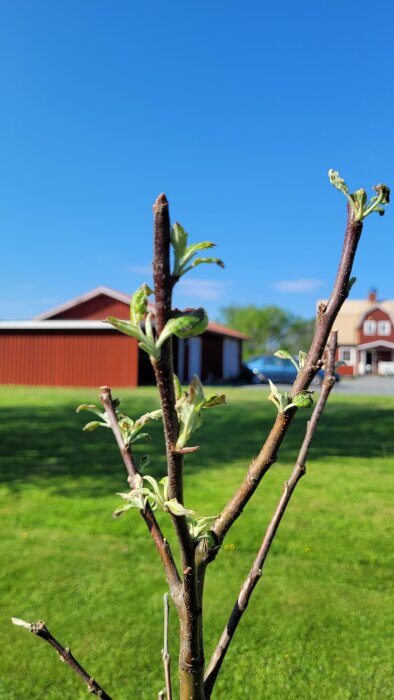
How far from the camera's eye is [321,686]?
289 centimetres

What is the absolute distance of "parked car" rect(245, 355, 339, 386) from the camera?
29.3 meters

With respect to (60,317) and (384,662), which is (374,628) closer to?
(384,662)

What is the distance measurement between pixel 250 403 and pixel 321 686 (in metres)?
16.5

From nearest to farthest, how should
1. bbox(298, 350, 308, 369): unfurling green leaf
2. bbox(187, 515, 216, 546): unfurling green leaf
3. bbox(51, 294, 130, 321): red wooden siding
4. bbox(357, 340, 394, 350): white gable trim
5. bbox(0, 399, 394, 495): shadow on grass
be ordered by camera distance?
bbox(187, 515, 216, 546): unfurling green leaf
bbox(298, 350, 308, 369): unfurling green leaf
bbox(0, 399, 394, 495): shadow on grass
bbox(51, 294, 130, 321): red wooden siding
bbox(357, 340, 394, 350): white gable trim

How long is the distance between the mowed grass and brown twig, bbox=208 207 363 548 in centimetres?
225

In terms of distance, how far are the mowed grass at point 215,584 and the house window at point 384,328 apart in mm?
46691

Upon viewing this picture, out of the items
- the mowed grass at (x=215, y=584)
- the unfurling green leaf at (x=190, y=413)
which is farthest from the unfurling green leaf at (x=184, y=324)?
the mowed grass at (x=215, y=584)

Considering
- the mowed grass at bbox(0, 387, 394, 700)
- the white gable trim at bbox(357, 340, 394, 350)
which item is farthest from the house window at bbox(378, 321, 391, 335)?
the mowed grass at bbox(0, 387, 394, 700)

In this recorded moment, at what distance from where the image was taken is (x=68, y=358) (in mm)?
26469

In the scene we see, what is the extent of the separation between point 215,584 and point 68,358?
76.5 feet

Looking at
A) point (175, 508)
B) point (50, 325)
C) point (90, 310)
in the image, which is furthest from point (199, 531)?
point (90, 310)

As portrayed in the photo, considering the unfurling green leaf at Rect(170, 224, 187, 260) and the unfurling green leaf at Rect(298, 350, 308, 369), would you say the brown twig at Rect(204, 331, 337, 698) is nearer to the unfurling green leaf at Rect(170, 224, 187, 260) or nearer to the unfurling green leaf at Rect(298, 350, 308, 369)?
the unfurling green leaf at Rect(298, 350, 308, 369)

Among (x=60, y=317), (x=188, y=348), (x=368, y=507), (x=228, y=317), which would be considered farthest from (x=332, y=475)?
(x=228, y=317)

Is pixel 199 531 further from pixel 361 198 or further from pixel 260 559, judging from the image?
pixel 361 198
